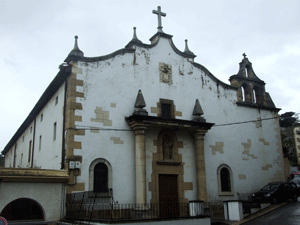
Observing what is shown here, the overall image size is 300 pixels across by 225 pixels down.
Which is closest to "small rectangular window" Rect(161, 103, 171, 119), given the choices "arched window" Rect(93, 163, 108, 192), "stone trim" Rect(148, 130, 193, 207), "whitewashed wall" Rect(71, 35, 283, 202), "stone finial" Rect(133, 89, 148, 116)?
"whitewashed wall" Rect(71, 35, 283, 202)

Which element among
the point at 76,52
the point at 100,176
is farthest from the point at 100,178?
the point at 76,52

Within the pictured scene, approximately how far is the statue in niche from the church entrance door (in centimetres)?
105

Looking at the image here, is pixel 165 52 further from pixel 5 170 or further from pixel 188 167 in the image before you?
pixel 5 170

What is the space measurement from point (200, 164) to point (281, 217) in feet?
16.1

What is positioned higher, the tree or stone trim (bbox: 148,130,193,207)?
the tree

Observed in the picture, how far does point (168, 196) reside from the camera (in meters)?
17.9

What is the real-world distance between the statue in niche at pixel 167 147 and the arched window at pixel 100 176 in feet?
11.6

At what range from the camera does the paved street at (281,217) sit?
14.7m

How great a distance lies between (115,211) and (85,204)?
1527 mm

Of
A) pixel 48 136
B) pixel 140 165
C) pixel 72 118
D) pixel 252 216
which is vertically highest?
pixel 72 118

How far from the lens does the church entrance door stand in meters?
17.5

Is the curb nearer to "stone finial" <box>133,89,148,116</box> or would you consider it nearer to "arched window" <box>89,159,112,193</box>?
"arched window" <box>89,159,112,193</box>

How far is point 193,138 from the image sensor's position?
19.4 meters

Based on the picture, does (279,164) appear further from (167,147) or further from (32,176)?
(32,176)
